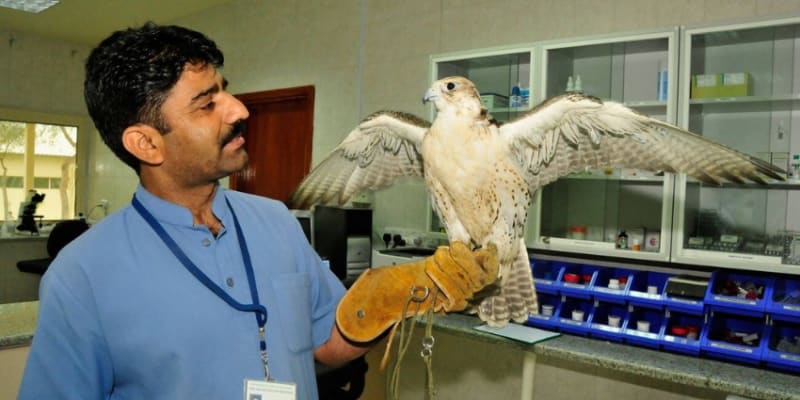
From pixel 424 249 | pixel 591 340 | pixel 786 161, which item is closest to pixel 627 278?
pixel 591 340

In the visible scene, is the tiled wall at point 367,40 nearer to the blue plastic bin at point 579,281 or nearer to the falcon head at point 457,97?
the blue plastic bin at point 579,281

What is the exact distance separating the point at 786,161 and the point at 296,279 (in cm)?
209

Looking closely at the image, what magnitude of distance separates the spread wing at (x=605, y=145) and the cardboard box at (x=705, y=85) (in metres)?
1.05

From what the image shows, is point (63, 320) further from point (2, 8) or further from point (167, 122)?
point (2, 8)

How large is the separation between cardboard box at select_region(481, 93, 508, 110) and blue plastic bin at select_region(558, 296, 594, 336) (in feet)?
3.23

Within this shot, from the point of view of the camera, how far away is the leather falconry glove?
1122mm

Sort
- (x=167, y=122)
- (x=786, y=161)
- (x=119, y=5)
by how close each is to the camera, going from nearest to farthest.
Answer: (x=167, y=122)
(x=786, y=161)
(x=119, y=5)

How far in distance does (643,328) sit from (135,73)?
2099 millimetres

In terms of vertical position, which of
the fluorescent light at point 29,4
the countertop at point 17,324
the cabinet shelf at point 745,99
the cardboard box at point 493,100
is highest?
the fluorescent light at point 29,4

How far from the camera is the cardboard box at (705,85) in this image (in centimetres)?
222

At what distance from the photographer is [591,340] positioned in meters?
2.25

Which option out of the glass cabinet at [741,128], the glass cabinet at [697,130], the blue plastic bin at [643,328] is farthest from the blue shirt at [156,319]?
the glass cabinet at [741,128]

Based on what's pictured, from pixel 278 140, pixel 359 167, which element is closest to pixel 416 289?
pixel 359 167

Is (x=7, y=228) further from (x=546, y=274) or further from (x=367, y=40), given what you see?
(x=546, y=274)
